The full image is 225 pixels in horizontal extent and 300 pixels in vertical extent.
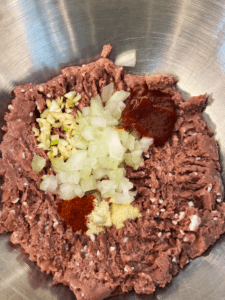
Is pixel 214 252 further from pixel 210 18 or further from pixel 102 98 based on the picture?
pixel 210 18

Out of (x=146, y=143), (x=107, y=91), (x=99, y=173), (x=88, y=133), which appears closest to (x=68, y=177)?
(x=99, y=173)

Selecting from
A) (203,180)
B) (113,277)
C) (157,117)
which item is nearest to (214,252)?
(203,180)

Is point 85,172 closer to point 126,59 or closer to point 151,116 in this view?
point 151,116

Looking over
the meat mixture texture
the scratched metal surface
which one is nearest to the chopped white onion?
the meat mixture texture

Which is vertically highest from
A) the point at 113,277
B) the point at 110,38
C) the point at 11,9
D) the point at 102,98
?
the point at 11,9

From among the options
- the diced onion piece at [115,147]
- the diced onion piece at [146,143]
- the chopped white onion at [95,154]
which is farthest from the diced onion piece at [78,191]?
the diced onion piece at [146,143]

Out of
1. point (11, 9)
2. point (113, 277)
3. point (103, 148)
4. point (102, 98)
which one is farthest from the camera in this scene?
point (11, 9)
